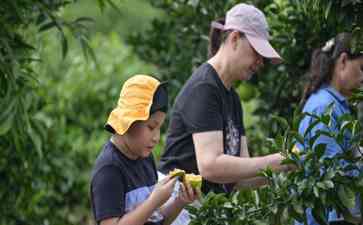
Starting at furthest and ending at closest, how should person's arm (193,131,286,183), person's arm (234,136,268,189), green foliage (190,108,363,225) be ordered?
person's arm (234,136,268,189), person's arm (193,131,286,183), green foliage (190,108,363,225)

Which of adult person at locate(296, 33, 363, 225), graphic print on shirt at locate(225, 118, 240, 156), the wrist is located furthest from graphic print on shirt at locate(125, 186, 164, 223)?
adult person at locate(296, 33, 363, 225)

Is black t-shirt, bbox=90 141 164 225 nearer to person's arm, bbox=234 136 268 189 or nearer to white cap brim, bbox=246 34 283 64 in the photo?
person's arm, bbox=234 136 268 189

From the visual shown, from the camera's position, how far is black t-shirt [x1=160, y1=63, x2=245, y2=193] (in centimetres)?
439

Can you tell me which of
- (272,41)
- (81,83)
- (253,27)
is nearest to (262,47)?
(253,27)

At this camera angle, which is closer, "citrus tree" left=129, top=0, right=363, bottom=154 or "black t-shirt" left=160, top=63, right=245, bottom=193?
"black t-shirt" left=160, top=63, right=245, bottom=193

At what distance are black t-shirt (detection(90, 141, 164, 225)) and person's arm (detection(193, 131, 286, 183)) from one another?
249mm

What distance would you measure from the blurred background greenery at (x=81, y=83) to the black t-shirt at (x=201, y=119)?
0.54m

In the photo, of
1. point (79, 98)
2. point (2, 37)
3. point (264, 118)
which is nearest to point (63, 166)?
point (79, 98)

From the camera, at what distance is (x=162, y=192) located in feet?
13.2

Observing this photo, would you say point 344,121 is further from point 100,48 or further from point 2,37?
point 100,48

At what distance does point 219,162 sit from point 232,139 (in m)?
0.29

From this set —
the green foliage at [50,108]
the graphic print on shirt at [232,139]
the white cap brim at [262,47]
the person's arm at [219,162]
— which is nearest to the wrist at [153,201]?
the person's arm at [219,162]

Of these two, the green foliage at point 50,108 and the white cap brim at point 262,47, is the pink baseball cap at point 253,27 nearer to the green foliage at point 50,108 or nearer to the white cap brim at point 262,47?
the white cap brim at point 262,47

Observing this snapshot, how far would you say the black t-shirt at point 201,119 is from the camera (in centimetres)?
439
